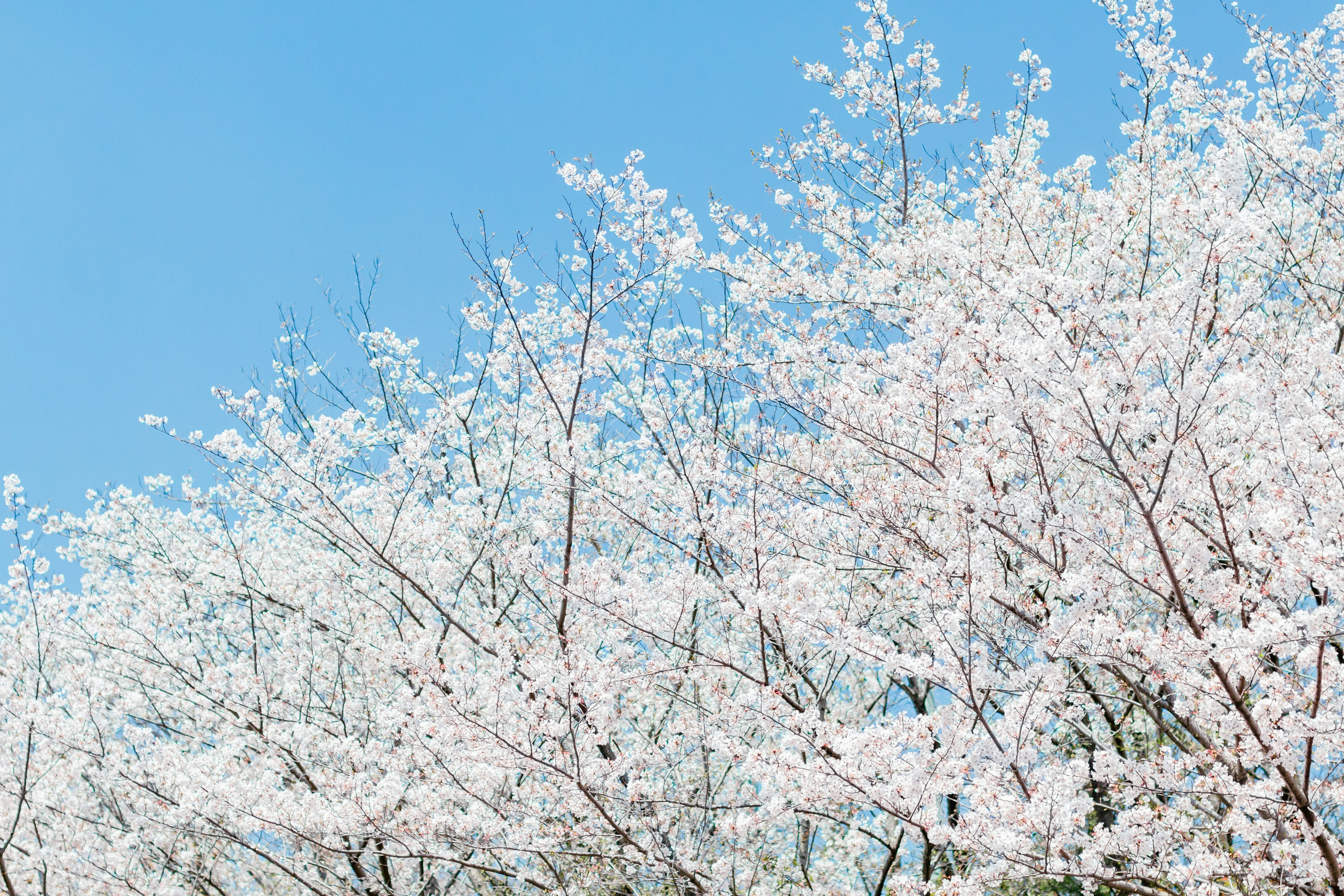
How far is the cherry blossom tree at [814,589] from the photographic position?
399cm

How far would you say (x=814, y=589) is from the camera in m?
5.61

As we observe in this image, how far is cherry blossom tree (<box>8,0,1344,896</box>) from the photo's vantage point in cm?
399

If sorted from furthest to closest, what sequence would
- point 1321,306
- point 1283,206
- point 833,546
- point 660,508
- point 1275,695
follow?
point 1283,206
point 1321,306
point 660,508
point 833,546
point 1275,695

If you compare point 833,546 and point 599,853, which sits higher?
point 833,546

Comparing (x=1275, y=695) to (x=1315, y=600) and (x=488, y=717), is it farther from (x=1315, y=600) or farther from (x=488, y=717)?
(x=488, y=717)

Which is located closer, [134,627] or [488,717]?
[488,717]

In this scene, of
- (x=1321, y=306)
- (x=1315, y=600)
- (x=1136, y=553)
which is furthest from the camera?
(x=1321, y=306)

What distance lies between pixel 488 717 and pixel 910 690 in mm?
3210

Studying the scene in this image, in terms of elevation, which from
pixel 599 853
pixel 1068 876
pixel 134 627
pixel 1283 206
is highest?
pixel 1283 206

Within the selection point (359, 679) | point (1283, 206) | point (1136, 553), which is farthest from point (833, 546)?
point (1283, 206)

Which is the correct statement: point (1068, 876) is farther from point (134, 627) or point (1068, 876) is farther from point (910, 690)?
Result: point (134, 627)

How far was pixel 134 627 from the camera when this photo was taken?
312 inches

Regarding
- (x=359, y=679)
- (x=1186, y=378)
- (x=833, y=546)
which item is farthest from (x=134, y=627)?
(x=1186, y=378)

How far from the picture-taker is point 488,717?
16.4ft
